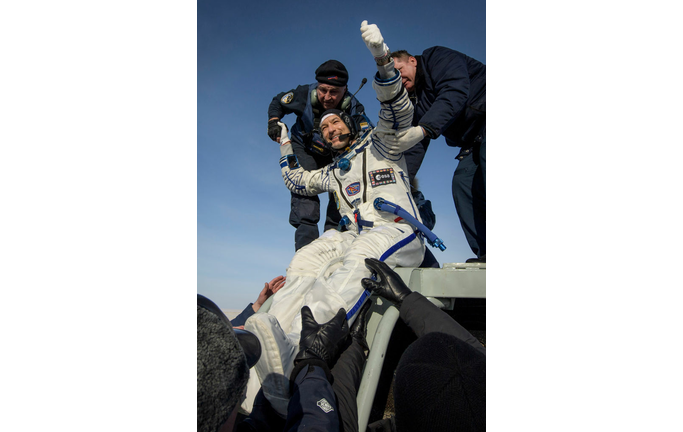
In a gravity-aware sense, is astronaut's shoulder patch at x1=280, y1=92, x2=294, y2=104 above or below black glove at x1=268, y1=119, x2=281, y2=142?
above

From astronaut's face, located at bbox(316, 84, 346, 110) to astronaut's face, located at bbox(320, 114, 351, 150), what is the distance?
0.93 ft

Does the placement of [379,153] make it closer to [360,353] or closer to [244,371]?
[360,353]

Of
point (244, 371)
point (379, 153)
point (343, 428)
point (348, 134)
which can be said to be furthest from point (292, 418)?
point (348, 134)

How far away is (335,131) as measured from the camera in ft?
7.27

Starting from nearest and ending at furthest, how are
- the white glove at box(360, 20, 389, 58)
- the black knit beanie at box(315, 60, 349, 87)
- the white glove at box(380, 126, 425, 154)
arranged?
1. the white glove at box(360, 20, 389, 58)
2. the white glove at box(380, 126, 425, 154)
3. the black knit beanie at box(315, 60, 349, 87)

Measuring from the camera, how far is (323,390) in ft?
2.94

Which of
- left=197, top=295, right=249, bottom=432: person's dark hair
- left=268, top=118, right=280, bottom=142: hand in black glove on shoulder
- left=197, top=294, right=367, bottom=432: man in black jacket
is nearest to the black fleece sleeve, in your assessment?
left=197, top=294, right=367, bottom=432: man in black jacket

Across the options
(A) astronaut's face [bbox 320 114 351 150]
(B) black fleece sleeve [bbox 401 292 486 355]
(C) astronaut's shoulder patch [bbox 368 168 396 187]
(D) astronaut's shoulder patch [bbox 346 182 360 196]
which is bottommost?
(B) black fleece sleeve [bbox 401 292 486 355]

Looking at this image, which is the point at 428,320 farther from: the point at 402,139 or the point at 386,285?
the point at 402,139

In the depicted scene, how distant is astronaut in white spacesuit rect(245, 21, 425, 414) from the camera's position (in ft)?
3.69

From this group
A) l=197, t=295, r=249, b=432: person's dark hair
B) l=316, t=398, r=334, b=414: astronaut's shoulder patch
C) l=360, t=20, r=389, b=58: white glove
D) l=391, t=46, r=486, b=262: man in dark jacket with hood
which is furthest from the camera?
l=391, t=46, r=486, b=262: man in dark jacket with hood

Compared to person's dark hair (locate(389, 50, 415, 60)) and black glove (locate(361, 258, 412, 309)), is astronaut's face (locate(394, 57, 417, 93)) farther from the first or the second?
black glove (locate(361, 258, 412, 309))

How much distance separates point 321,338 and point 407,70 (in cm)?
168

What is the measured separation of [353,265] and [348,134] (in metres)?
0.99
